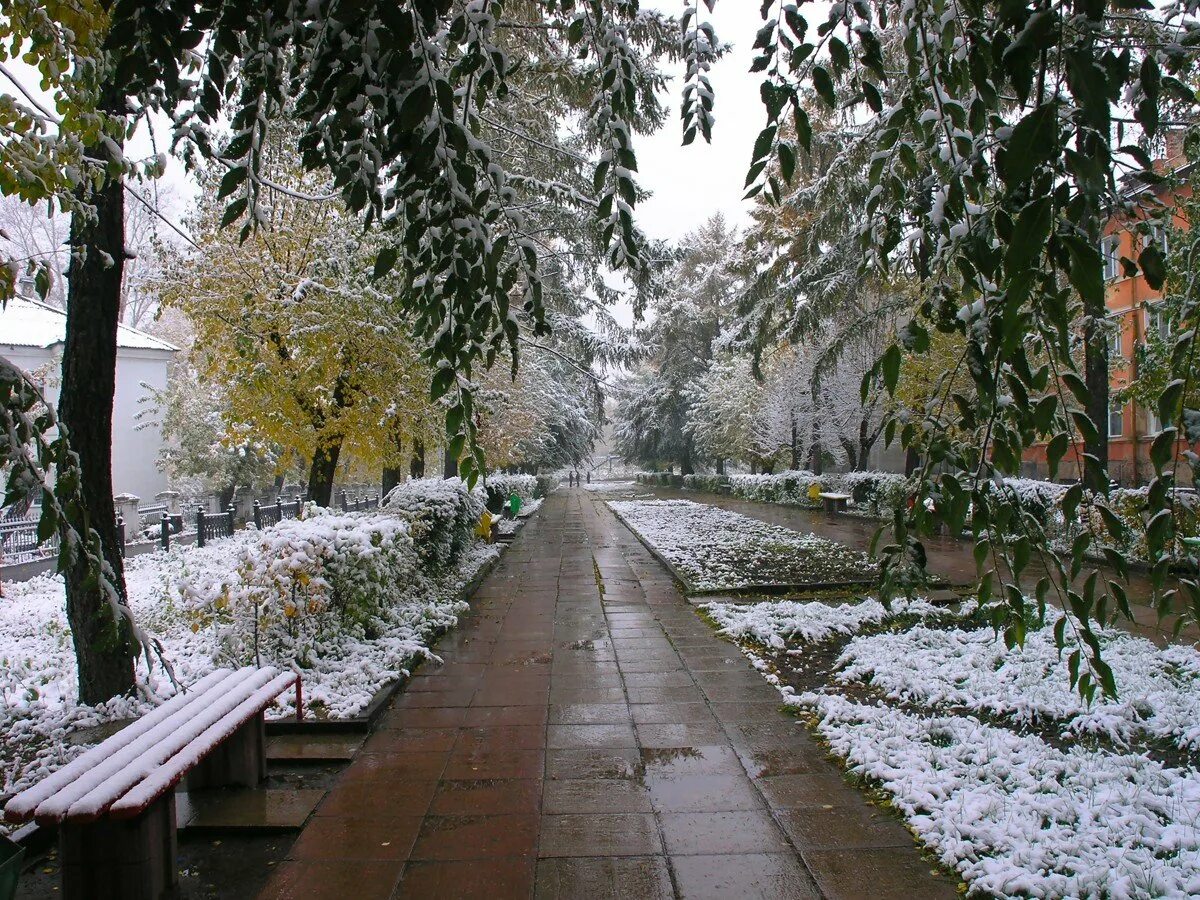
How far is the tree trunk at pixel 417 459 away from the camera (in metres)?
12.9

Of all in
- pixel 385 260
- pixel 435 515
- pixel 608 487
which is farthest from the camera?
pixel 608 487

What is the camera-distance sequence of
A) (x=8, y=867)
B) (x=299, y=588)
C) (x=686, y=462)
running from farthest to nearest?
1. (x=686, y=462)
2. (x=299, y=588)
3. (x=8, y=867)

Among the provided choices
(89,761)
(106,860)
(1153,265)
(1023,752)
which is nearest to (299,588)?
(89,761)

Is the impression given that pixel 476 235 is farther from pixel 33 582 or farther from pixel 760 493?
pixel 760 493

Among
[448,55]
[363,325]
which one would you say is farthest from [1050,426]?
[363,325]

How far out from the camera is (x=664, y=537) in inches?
631

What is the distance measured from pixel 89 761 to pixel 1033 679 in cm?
549

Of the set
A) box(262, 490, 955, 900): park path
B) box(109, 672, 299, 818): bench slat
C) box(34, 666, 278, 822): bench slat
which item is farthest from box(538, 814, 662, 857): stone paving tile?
box(34, 666, 278, 822): bench slat

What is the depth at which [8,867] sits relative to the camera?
2.27 meters

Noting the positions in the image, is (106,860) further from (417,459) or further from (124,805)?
(417,459)

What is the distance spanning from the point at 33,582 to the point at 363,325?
8.24 m

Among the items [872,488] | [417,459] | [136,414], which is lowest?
[872,488]

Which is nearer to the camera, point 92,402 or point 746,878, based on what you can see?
point 746,878

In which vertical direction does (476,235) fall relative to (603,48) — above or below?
below
